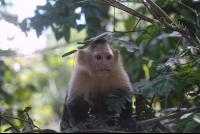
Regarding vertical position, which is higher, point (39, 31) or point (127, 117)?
point (39, 31)

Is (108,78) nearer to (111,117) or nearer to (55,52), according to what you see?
(111,117)

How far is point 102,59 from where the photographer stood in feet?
9.46

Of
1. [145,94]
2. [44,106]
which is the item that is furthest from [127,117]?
[44,106]

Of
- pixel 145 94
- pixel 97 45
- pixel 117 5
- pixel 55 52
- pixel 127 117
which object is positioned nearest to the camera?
pixel 117 5

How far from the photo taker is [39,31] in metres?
3.29

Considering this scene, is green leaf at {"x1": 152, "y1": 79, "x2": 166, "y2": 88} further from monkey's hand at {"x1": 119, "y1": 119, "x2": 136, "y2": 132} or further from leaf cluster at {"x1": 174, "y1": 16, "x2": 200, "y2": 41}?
monkey's hand at {"x1": 119, "y1": 119, "x2": 136, "y2": 132}

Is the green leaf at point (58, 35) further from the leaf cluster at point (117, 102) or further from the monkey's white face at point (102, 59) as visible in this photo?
the leaf cluster at point (117, 102)

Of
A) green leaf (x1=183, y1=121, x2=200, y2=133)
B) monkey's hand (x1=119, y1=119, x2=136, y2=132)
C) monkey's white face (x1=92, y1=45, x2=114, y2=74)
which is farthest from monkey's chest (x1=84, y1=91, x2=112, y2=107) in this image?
green leaf (x1=183, y1=121, x2=200, y2=133)

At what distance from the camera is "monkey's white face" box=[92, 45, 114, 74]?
2.78 meters

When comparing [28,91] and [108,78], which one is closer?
[108,78]

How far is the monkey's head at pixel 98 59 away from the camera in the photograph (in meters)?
2.79

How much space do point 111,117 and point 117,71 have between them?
0.82 m

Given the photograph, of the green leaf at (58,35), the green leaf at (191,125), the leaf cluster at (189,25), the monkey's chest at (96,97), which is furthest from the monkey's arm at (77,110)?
the leaf cluster at (189,25)

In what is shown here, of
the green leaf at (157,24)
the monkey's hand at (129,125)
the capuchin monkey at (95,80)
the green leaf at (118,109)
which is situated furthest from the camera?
the capuchin monkey at (95,80)
